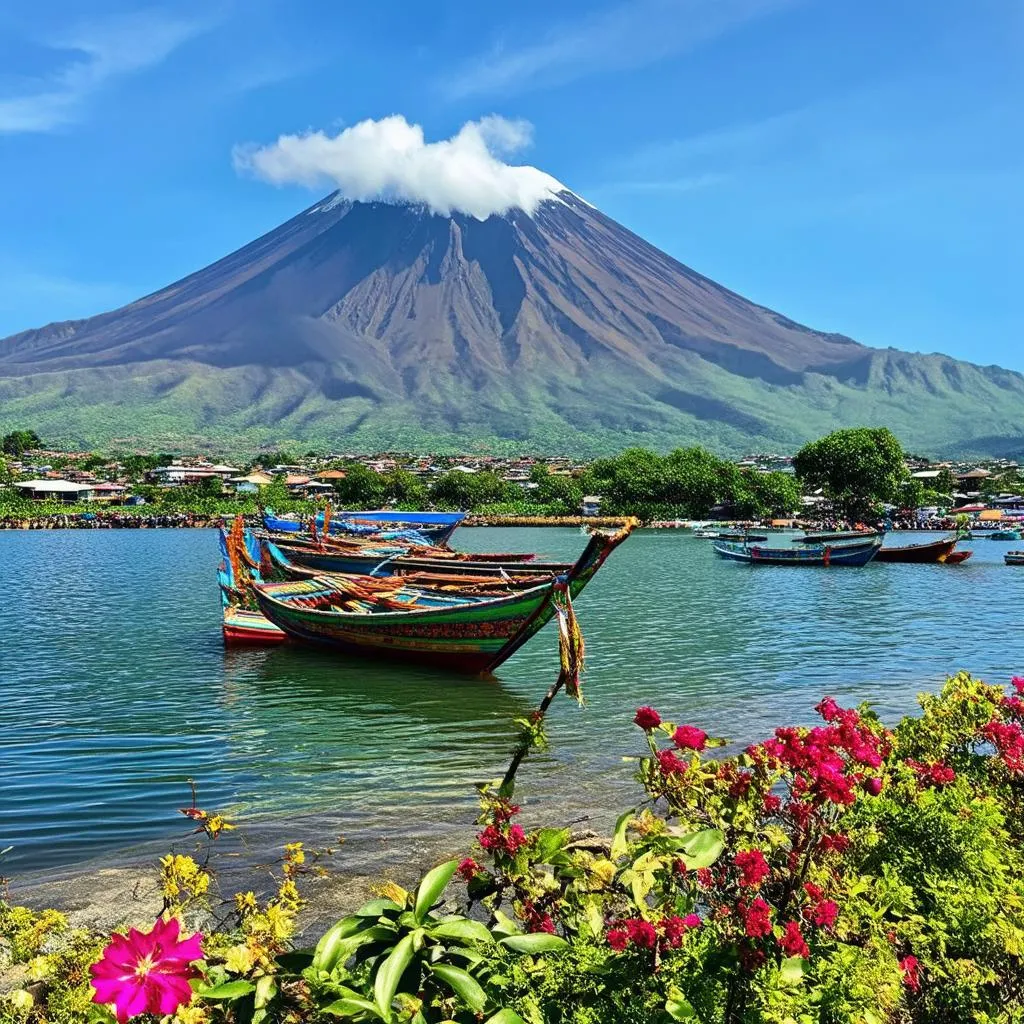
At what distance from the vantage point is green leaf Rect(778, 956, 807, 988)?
2775 mm

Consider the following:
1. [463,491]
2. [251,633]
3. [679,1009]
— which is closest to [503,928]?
[679,1009]

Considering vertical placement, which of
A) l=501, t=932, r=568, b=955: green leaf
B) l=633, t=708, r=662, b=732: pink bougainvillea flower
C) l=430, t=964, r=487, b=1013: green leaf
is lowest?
l=501, t=932, r=568, b=955: green leaf

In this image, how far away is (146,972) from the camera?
7.28ft

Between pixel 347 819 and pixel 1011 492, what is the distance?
10102 centimetres

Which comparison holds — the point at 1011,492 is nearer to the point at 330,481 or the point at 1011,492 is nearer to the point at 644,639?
the point at 330,481

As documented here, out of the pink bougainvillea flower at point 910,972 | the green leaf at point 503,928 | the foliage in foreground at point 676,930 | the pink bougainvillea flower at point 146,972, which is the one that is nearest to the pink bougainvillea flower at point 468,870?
the foliage in foreground at point 676,930

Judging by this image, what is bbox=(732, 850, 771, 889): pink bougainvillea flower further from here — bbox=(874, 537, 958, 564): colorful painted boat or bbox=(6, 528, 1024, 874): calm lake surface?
bbox=(874, 537, 958, 564): colorful painted boat

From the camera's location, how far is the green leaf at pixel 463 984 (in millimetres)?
2373

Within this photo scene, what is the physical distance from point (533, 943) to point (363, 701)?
1108 centimetres

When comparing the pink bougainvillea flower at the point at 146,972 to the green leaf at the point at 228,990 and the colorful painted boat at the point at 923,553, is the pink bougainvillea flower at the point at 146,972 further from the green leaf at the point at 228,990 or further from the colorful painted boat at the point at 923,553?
the colorful painted boat at the point at 923,553

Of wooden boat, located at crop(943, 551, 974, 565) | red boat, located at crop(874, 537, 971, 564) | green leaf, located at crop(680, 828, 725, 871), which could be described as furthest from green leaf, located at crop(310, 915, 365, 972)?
wooden boat, located at crop(943, 551, 974, 565)

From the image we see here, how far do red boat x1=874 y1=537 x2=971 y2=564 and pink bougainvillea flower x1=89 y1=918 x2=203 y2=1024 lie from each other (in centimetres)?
4510

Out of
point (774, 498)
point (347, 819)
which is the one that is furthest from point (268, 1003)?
point (774, 498)

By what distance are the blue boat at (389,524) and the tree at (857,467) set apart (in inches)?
1285
